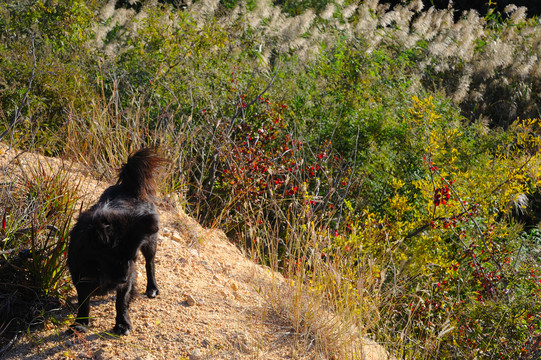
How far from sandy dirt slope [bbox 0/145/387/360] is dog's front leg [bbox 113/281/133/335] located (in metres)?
0.05

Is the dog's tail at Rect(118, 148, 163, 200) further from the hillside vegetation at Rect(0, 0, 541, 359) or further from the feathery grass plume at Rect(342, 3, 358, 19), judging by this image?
the feathery grass plume at Rect(342, 3, 358, 19)

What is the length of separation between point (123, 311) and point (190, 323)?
47 cm

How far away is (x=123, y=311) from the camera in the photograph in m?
3.03

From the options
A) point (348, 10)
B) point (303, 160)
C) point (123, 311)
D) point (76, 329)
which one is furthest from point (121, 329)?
point (348, 10)

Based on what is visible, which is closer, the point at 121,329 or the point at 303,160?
the point at 121,329

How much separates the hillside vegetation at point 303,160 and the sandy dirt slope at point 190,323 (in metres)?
0.24

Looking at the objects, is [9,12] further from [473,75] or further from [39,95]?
[473,75]

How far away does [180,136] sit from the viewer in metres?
5.37

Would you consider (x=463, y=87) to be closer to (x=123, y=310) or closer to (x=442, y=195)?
(x=442, y=195)

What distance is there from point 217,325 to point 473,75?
7.96m

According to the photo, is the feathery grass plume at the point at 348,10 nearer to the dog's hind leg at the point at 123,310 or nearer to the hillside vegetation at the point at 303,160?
the hillside vegetation at the point at 303,160

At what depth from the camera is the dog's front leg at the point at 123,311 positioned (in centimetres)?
300

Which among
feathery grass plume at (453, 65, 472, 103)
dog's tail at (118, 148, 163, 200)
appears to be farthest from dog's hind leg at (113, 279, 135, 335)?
feathery grass plume at (453, 65, 472, 103)

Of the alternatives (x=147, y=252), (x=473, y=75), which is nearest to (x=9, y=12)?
(x=147, y=252)
